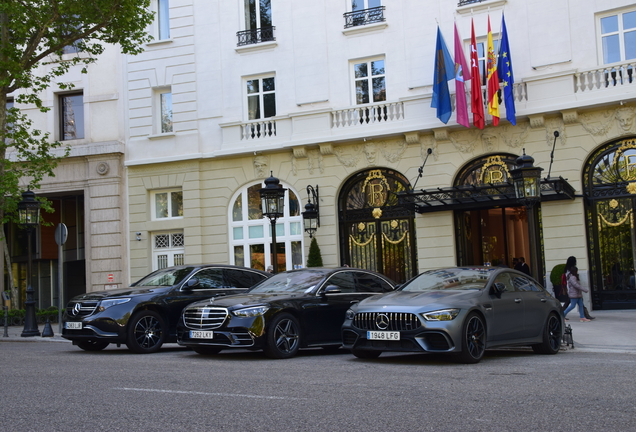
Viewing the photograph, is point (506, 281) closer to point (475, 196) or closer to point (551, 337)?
point (551, 337)

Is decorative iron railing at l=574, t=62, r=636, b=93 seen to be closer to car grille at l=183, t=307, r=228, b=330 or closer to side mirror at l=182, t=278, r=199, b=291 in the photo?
side mirror at l=182, t=278, r=199, b=291

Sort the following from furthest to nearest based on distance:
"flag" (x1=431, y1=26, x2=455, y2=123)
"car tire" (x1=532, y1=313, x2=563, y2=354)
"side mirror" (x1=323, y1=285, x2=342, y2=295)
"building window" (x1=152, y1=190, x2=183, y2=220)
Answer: "building window" (x1=152, y1=190, x2=183, y2=220), "flag" (x1=431, y1=26, x2=455, y2=123), "side mirror" (x1=323, y1=285, x2=342, y2=295), "car tire" (x1=532, y1=313, x2=563, y2=354)

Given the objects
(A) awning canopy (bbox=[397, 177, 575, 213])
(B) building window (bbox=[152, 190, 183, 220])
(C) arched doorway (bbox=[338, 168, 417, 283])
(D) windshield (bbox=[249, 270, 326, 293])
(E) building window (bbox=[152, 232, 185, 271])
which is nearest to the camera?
(D) windshield (bbox=[249, 270, 326, 293])

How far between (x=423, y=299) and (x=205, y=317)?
11.6 feet

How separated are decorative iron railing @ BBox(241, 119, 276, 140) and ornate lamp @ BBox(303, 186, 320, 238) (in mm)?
2494

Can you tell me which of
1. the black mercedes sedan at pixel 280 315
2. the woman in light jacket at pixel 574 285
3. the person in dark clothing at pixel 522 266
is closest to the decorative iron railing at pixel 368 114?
the person in dark clothing at pixel 522 266

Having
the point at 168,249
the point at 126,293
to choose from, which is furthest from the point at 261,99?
the point at 126,293

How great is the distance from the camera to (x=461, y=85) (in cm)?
2270

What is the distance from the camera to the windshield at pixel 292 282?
13117 mm

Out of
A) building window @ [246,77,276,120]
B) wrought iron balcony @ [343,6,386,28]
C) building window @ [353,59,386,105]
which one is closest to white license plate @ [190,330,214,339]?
building window @ [353,59,386,105]

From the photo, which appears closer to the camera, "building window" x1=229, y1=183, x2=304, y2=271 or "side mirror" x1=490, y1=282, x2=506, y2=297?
"side mirror" x1=490, y1=282, x2=506, y2=297

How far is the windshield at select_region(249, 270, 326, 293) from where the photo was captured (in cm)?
1312

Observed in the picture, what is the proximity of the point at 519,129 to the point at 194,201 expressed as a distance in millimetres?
11626

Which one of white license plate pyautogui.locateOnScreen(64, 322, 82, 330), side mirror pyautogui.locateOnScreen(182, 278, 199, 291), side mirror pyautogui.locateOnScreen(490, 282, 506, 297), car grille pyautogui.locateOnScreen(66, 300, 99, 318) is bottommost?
white license plate pyautogui.locateOnScreen(64, 322, 82, 330)
